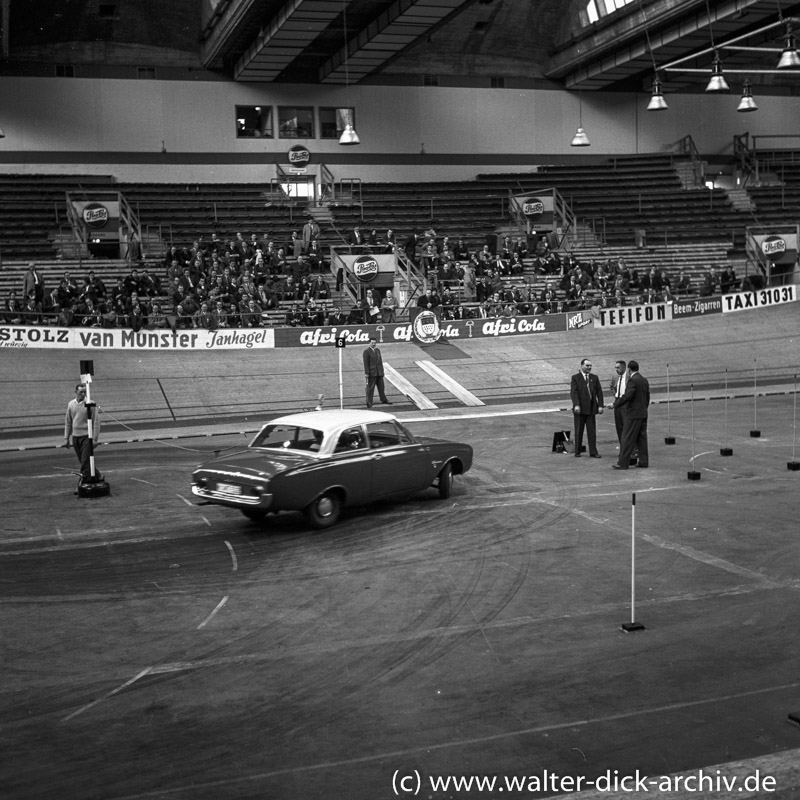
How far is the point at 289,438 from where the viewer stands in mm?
14242

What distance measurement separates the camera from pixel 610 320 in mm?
38062

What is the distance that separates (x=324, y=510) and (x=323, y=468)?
1.86 ft

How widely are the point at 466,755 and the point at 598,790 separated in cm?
90

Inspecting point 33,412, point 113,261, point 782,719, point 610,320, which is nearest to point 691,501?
point 782,719

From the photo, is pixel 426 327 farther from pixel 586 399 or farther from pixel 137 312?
pixel 586 399

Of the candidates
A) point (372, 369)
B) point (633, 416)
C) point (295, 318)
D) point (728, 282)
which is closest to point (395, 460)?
point (633, 416)

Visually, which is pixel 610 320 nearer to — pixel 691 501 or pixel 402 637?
pixel 691 501

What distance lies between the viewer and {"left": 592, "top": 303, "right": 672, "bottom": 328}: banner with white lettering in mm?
37969

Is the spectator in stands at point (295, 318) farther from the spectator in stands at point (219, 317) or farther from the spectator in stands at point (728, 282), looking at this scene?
the spectator in stands at point (728, 282)

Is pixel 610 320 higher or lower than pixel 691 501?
higher

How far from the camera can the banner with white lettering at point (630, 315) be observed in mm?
37969

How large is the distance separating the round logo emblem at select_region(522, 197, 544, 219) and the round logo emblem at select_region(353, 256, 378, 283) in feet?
35.5

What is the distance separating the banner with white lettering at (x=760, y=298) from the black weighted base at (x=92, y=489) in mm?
29009

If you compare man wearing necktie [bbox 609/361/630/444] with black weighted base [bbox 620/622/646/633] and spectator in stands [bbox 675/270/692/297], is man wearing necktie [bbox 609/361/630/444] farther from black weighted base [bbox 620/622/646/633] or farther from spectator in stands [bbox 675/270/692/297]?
spectator in stands [bbox 675/270/692/297]
